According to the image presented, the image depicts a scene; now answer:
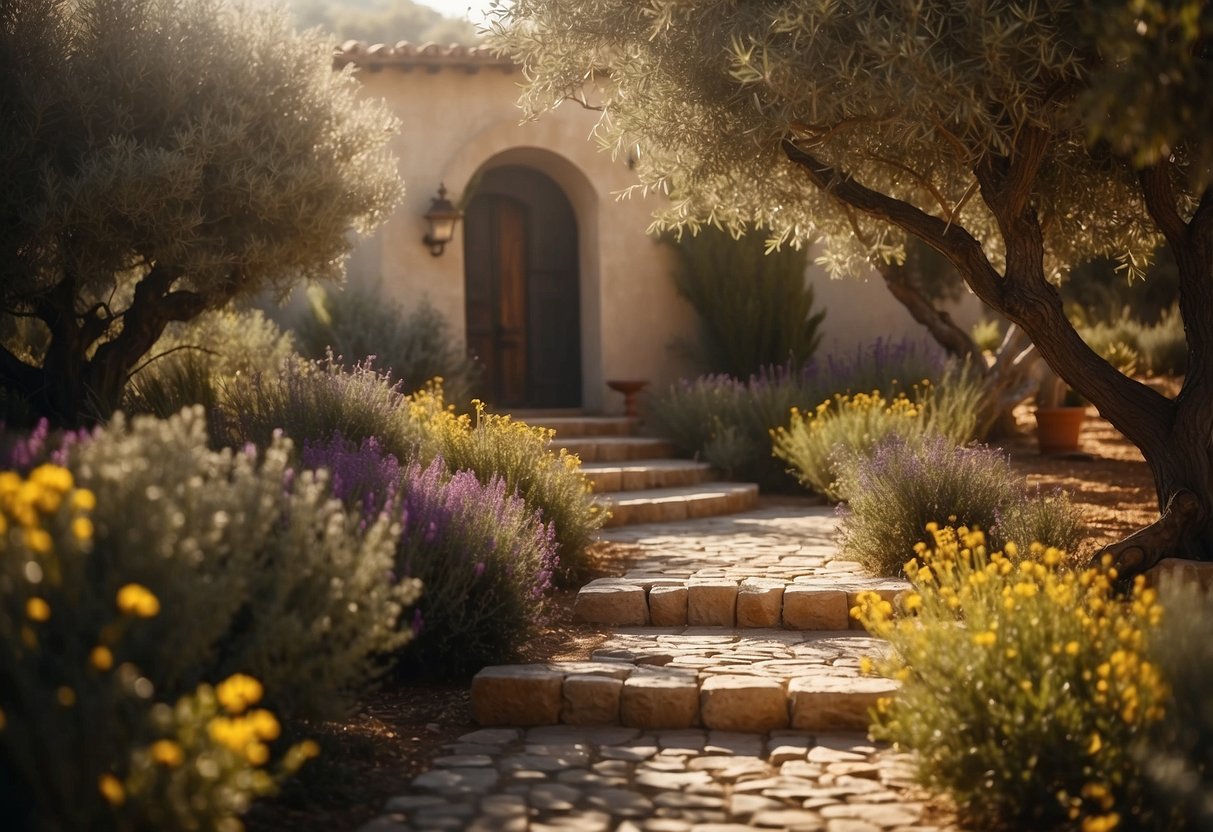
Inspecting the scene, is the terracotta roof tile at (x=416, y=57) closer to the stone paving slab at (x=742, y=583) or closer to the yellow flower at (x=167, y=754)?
the stone paving slab at (x=742, y=583)

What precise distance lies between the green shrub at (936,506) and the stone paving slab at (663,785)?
241 centimetres

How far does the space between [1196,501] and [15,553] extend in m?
5.76

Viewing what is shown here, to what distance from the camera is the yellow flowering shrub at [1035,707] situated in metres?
3.53

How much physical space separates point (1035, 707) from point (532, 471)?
4.36 meters

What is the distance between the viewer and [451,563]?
5367 millimetres

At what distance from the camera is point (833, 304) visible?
14664mm

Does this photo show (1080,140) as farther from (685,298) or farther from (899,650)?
(685,298)

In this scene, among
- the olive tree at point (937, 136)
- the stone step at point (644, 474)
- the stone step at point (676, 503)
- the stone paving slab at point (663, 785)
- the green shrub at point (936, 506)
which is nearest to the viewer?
the stone paving slab at point (663, 785)

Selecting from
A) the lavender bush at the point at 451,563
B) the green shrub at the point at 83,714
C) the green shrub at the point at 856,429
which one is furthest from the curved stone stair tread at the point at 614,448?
the green shrub at the point at 83,714

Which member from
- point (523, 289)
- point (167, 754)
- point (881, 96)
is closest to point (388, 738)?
point (167, 754)

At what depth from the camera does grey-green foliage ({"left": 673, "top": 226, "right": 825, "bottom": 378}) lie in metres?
13.8

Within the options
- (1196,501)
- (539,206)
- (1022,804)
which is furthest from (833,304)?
(1022,804)

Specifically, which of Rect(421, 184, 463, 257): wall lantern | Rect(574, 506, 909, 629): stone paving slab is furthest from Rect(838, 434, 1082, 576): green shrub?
Rect(421, 184, 463, 257): wall lantern

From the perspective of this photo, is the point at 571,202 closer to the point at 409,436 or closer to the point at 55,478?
the point at 409,436
